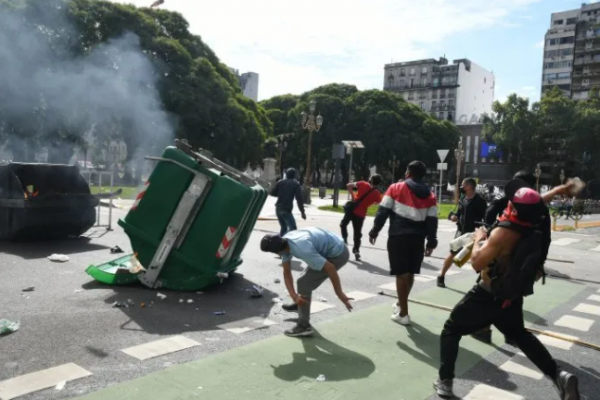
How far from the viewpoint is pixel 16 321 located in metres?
4.79

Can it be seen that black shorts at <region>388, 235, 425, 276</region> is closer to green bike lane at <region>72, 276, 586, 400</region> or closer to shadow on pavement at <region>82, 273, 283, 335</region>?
green bike lane at <region>72, 276, 586, 400</region>

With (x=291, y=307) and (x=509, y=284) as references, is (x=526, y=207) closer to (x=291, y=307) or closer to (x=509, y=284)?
(x=509, y=284)

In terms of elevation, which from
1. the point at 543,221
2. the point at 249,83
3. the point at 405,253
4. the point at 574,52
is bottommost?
the point at 405,253

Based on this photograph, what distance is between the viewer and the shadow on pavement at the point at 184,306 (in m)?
4.89

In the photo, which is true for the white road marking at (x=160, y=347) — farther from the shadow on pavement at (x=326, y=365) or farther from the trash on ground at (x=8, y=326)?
the trash on ground at (x=8, y=326)

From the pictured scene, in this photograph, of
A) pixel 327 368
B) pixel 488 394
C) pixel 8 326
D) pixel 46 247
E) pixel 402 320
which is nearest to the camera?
pixel 488 394

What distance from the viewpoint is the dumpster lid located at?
622 centimetres

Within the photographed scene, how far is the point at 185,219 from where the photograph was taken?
5.86m

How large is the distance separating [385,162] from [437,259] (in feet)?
147

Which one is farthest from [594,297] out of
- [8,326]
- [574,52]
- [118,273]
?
[574,52]

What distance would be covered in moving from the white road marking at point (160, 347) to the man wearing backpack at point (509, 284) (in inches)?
83.7

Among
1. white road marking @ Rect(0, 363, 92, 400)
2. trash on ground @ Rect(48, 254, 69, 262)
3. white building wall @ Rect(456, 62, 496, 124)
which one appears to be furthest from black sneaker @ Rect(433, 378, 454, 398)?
white building wall @ Rect(456, 62, 496, 124)

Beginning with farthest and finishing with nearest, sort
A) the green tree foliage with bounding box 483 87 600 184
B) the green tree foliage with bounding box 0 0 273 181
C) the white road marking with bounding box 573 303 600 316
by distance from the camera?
1. the green tree foliage with bounding box 483 87 600 184
2. the green tree foliage with bounding box 0 0 273 181
3. the white road marking with bounding box 573 303 600 316

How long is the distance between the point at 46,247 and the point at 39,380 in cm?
643
